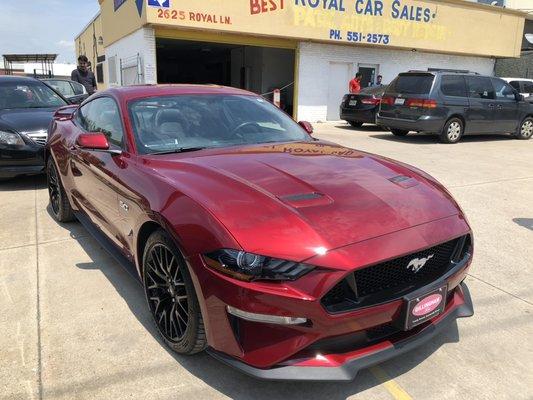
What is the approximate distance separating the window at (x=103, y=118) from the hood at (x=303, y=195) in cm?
71

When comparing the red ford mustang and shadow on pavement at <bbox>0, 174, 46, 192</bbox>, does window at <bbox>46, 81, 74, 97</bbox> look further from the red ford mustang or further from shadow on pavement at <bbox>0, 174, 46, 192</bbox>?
the red ford mustang

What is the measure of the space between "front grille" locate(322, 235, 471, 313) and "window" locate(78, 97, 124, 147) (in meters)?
2.10

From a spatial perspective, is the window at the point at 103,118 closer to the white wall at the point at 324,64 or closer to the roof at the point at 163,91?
the roof at the point at 163,91

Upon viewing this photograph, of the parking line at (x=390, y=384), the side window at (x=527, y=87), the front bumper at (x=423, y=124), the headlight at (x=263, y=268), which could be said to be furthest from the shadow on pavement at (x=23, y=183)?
the side window at (x=527, y=87)

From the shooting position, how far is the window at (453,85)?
11615 millimetres

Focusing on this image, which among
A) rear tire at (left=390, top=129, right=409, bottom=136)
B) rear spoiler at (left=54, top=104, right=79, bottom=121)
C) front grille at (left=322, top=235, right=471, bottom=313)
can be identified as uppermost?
rear spoiler at (left=54, top=104, right=79, bottom=121)

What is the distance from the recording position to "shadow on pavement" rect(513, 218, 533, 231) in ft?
17.2

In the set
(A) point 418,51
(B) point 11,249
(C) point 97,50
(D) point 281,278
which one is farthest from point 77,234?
(C) point 97,50

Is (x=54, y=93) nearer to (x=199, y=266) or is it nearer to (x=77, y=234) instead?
(x=77, y=234)

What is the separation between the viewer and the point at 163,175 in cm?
286

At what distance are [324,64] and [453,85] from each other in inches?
280

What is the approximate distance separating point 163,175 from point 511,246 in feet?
11.8

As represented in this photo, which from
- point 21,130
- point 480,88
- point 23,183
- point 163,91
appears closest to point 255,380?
point 163,91

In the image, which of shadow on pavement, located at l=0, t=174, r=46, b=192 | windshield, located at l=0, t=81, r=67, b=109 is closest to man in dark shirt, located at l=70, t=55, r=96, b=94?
windshield, located at l=0, t=81, r=67, b=109
